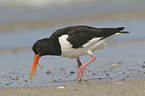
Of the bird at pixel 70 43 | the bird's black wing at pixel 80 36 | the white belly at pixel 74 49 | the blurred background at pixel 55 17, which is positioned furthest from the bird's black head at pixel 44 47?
the blurred background at pixel 55 17

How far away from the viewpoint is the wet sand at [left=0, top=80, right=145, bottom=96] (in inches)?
196

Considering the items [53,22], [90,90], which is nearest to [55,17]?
[53,22]

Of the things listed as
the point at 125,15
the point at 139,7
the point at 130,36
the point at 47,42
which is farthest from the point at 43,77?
the point at 139,7

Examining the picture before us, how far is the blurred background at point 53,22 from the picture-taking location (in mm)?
9688

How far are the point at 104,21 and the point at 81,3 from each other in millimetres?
6936

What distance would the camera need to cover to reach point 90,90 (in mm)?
5281

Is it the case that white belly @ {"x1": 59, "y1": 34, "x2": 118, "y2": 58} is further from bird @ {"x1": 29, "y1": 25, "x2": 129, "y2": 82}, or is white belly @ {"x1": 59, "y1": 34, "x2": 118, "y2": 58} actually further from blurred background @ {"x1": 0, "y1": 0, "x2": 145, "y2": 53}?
blurred background @ {"x1": 0, "y1": 0, "x2": 145, "y2": 53}

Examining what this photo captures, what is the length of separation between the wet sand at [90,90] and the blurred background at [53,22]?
1.16m

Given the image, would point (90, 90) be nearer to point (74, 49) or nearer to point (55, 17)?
point (74, 49)

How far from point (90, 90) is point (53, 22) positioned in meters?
13.4

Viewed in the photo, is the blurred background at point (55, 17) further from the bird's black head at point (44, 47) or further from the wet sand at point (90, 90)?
the wet sand at point (90, 90)

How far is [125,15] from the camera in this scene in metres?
18.1

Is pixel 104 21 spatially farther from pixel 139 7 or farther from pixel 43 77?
pixel 43 77

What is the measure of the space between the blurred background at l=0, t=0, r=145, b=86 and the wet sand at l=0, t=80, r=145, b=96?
1.16 meters
